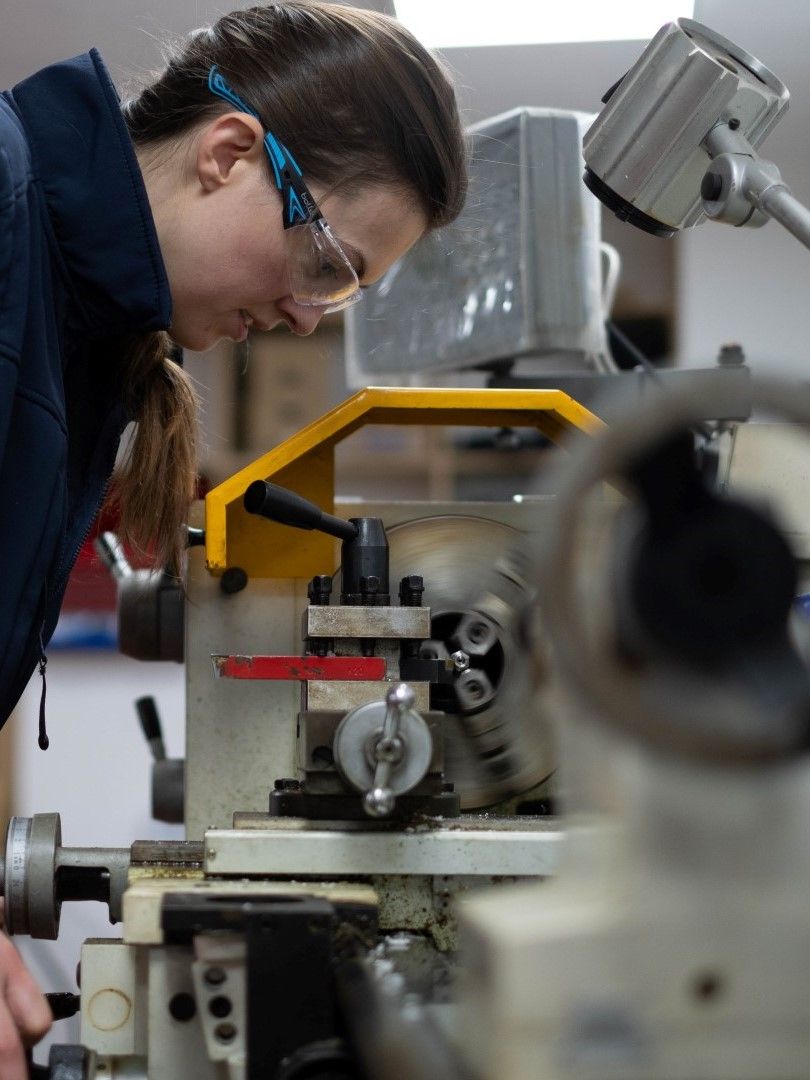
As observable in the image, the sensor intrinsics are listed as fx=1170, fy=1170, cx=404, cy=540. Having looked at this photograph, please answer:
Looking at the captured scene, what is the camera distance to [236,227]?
1.20 m

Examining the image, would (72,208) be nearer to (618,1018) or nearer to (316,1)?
(316,1)

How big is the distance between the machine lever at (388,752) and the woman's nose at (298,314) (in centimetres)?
60

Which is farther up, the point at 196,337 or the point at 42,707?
the point at 196,337

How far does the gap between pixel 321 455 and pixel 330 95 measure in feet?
1.33

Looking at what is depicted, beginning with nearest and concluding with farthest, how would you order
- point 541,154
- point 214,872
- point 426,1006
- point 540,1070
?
point 540,1070, point 426,1006, point 214,872, point 541,154

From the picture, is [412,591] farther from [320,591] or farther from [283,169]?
[283,169]

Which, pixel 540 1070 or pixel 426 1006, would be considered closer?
pixel 540 1070

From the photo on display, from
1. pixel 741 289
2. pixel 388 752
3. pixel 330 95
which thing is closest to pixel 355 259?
pixel 330 95

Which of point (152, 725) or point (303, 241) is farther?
point (152, 725)

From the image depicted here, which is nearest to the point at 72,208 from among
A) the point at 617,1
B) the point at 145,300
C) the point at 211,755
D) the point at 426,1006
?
the point at 145,300

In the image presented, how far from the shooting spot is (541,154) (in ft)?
5.79

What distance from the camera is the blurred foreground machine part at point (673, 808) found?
0.47m

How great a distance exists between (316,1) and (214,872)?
37.5 inches

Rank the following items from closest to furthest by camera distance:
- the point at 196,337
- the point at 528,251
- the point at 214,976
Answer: the point at 214,976, the point at 196,337, the point at 528,251
